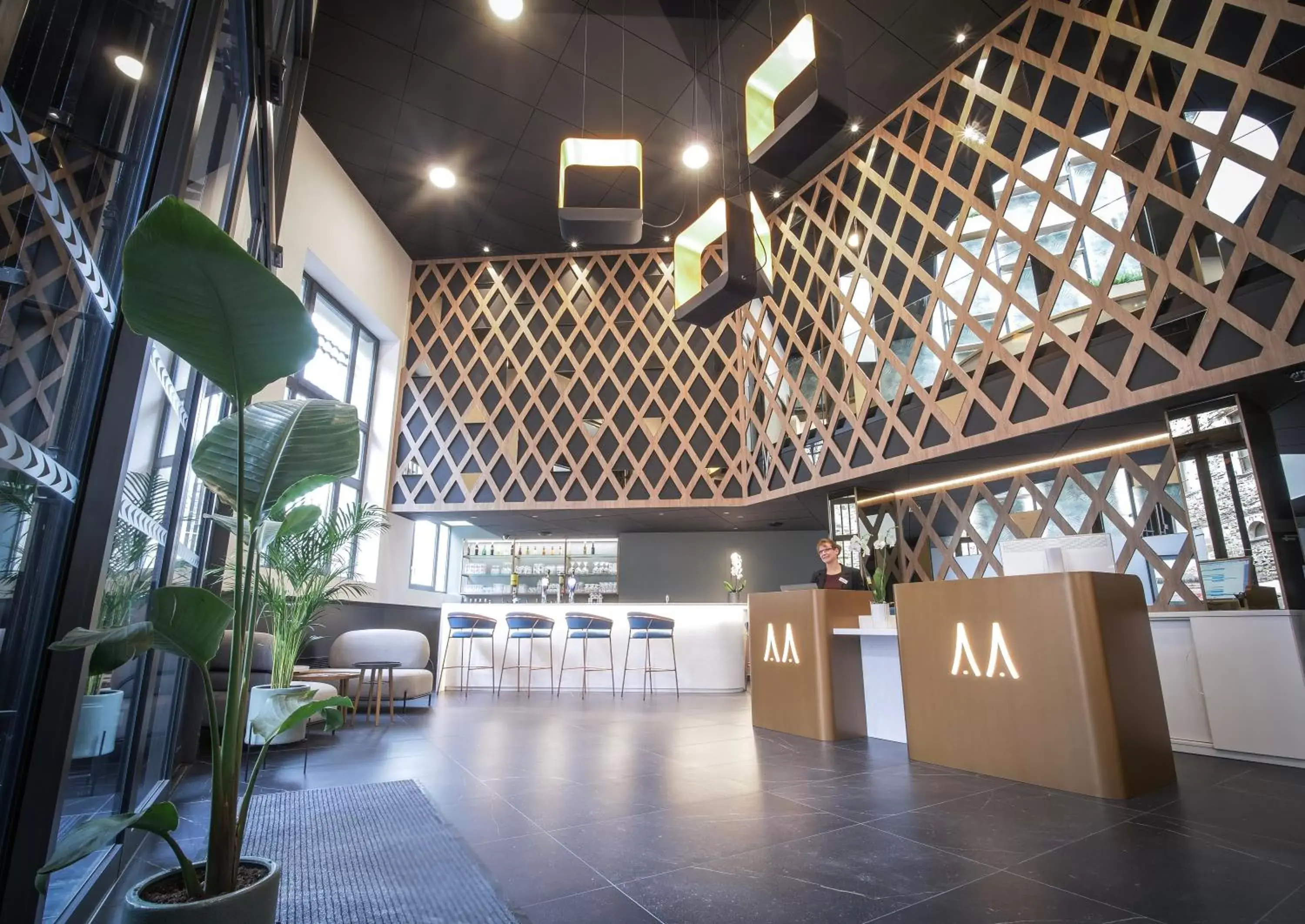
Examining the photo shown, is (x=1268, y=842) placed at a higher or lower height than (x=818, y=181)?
lower

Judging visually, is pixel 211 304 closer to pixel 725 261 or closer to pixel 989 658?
pixel 725 261

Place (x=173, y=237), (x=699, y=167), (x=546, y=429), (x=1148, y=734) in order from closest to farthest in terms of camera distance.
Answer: (x=173, y=237)
(x=1148, y=734)
(x=699, y=167)
(x=546, y=429)

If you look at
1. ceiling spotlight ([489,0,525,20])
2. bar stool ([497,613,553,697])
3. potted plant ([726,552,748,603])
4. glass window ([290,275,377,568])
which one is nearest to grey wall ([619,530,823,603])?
potted plant ([726,552,748,603])

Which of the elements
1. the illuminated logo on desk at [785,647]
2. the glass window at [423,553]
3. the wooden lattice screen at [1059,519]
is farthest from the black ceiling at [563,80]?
the illuminated logo on desk at [785,647]

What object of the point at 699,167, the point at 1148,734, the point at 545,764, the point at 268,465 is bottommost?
the point at 545,764

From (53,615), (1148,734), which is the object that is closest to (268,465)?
(53,615)

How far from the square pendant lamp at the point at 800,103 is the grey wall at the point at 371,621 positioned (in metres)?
4.00

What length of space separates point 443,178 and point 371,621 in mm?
3847

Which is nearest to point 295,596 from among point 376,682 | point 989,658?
point 376,682

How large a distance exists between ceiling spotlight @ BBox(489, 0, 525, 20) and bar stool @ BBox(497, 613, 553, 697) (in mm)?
4330

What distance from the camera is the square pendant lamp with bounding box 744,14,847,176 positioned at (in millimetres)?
2480

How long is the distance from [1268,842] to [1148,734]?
0.61 meters

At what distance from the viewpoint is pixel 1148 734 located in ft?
7.09

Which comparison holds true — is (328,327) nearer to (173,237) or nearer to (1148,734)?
(173,237)
